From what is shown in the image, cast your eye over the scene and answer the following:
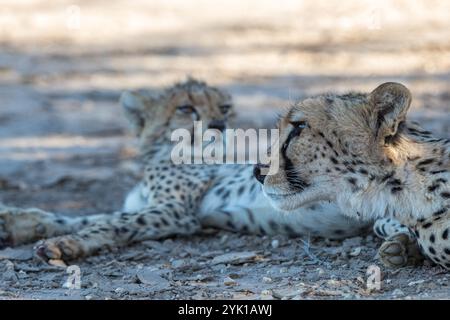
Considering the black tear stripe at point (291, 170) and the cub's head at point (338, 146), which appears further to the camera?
the black tear stripe at point (291, 170)

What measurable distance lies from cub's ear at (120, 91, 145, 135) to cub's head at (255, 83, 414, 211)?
2.35 metres

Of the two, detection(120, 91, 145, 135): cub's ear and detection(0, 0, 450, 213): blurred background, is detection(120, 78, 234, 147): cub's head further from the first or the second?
detection(0, 0, 450, 213): blurred background

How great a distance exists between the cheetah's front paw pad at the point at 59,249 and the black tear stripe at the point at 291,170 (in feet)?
4.39

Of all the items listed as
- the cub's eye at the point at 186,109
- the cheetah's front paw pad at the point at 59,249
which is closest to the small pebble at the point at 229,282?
the cheetah's front paw pad at the point at 59,249

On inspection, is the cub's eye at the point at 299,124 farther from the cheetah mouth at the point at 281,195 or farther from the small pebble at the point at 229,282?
the small pebble at the point at 229,282

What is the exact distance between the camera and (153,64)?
35.9ft

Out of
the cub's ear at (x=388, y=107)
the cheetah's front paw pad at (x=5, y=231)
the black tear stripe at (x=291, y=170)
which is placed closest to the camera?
the cub's ear at (x=388, y=107)

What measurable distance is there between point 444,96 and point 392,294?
Answer: 5265 mm

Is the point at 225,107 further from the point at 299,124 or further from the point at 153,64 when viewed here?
the point at 153,64

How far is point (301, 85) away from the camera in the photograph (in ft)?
33.2

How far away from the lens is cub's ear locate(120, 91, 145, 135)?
7.36 meters

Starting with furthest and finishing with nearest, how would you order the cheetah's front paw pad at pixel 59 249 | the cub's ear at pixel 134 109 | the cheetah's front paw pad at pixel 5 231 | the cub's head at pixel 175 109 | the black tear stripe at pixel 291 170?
the cub's ear at pixel 134 109 < the cub's head at pixel 175 109 < the cheetah's front paw pad at pixel 5 231 < the cheetah's front paw pad at pixel 59 249 < the black tear stripe at pixel 291 170

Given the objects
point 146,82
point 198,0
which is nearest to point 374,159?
point 146,82

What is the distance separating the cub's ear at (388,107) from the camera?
184 inches
